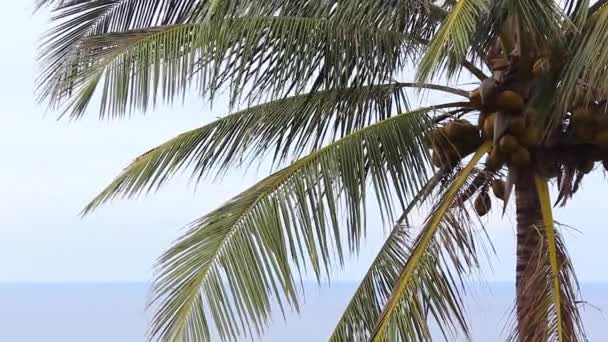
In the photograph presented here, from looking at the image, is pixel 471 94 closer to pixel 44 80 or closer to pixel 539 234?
pixel 539 234

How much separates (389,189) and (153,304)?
5.70 feet

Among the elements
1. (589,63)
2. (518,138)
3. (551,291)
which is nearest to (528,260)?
(551,291)

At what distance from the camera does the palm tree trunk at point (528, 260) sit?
23.0 feet

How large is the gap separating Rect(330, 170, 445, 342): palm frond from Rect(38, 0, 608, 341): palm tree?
1cm

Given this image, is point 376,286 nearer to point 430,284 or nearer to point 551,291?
point 430,284

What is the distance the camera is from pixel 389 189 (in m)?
7.75

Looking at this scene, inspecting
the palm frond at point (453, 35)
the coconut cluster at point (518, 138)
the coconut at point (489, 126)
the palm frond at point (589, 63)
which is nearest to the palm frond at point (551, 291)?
the coconut cluster at point (518, 138)

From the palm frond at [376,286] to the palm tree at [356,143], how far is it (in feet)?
0.04

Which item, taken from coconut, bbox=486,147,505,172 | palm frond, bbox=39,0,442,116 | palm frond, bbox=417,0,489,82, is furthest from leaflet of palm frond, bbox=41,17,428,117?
palm frond, bbox=417,0,489,82

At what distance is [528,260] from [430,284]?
816 millimetres

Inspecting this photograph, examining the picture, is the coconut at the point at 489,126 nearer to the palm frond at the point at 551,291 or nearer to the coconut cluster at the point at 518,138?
the coconut cluster at the point at 518,138

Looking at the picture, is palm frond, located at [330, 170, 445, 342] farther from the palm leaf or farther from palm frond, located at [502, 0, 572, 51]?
palm frond, located at [502, 0, 572, 51]

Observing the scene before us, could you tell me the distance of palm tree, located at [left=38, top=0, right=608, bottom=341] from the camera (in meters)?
7.06

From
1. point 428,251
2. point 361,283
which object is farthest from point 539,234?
point 361,283
